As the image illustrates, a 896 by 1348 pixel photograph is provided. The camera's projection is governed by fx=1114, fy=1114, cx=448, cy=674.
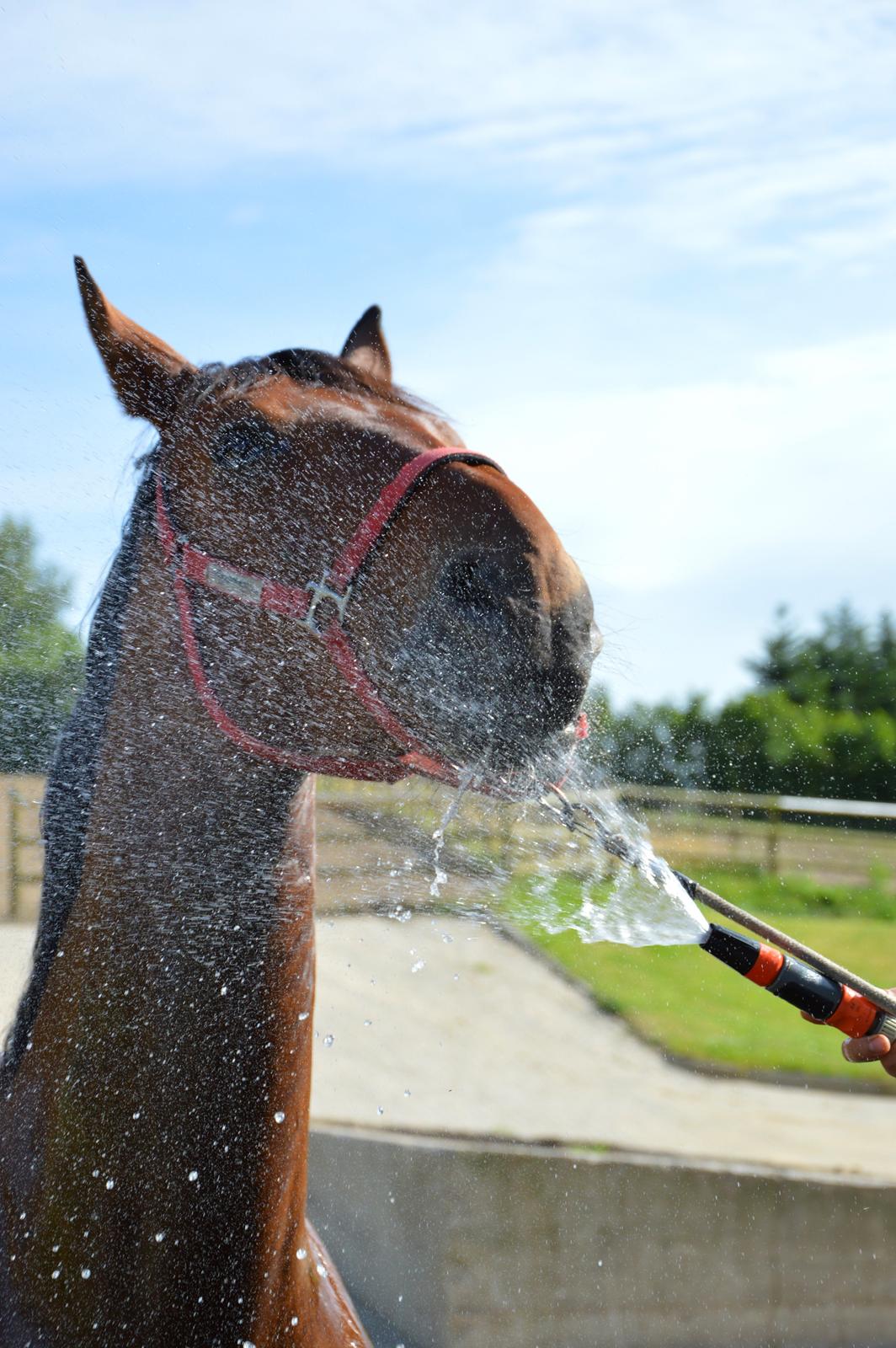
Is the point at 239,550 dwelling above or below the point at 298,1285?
above

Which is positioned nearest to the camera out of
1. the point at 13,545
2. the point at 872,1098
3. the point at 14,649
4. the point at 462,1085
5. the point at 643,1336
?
the point at 14,649

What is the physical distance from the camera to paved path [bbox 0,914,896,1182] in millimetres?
4242

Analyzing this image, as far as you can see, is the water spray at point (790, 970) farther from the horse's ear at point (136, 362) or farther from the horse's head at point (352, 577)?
the horse's ear at point (136, 362)

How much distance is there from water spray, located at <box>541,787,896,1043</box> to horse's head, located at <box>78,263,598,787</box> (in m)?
0.19

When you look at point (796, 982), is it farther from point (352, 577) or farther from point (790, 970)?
point (352, 577)

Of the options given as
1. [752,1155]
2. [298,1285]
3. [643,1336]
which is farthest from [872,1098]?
[298,1285]

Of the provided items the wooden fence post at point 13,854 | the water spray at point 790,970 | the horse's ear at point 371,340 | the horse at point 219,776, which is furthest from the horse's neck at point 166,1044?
the horse's ear at point 371,340

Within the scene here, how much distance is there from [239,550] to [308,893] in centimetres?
42

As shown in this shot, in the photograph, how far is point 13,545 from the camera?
194 cm

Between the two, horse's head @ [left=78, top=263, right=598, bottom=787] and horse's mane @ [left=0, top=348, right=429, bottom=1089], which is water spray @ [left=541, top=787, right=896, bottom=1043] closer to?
horse's head @ [left=78, top=263, right=598, bottom=787]

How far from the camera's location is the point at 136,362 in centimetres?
133

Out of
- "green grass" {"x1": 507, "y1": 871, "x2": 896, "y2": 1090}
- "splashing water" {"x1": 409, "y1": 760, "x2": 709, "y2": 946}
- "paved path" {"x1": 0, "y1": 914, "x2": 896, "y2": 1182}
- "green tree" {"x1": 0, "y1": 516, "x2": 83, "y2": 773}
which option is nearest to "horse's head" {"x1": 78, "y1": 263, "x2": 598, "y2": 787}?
"splashing water" {"x1": 409, "y1": 760, "x2": 709, "y2": 946}

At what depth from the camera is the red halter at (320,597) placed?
124cm

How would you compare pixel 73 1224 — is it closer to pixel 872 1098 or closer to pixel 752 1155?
pixel 752 1155
